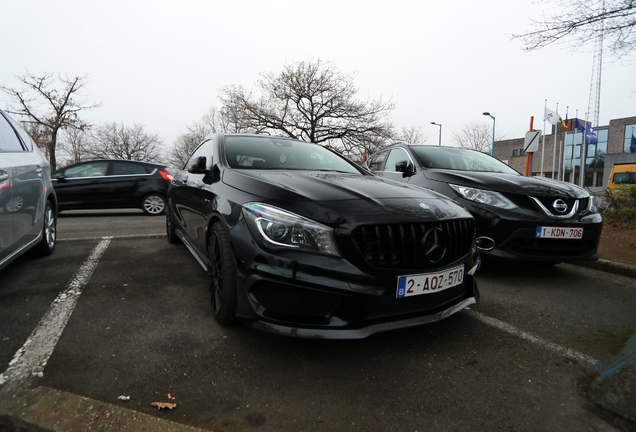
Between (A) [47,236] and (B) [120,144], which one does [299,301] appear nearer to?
(A) [47,236]

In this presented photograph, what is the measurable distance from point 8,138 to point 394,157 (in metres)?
4.50

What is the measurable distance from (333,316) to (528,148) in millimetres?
10351

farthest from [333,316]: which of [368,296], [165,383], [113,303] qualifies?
[113,303]

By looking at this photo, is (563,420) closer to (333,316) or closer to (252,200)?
(333,316)

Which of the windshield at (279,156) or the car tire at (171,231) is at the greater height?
the windshield at (279,156)

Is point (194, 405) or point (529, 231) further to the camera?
point (529, 231)

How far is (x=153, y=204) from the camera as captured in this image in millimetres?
9250

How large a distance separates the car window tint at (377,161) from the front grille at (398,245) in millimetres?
3932

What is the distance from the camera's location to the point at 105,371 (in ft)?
6.72

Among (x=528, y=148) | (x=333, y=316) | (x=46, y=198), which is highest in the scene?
(x=528, y=148)

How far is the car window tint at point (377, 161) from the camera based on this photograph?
20.2ft

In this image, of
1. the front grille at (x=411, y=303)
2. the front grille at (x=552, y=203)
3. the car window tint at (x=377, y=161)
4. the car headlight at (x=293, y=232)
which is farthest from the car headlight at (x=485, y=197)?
the car headlight at (x=293, y=232)

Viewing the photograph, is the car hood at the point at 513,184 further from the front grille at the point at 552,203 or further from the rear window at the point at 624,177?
the rear window at the point at 624,177

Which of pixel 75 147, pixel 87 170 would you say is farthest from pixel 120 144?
pixel 87 170
